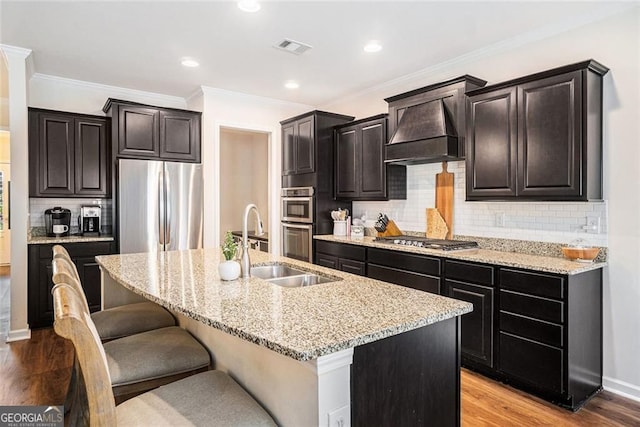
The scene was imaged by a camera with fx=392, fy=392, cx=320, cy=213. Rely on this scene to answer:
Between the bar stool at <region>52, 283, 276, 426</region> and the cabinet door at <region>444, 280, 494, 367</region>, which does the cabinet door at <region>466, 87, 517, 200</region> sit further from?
the bar stool at <region>52, 283, 276, 426</region>

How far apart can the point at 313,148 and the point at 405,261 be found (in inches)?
75.4

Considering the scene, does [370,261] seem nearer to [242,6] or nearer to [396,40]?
[396,40]


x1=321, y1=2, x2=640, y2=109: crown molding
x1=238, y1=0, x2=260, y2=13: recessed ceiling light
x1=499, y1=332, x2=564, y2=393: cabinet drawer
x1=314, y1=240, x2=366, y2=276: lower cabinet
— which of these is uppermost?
x1=238, y1=0, x2=260, y2=13: recessed ceiling light

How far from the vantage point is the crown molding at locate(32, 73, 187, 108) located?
436cm

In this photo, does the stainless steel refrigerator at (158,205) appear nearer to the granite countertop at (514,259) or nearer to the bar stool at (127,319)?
the bar stool at (127,319)

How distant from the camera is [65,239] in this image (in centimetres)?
404

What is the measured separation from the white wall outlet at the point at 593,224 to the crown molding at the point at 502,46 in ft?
4.64

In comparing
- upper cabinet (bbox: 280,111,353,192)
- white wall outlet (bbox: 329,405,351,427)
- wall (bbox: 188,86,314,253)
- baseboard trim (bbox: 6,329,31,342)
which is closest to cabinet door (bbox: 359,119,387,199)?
upper cabinet (bbox: 280,111,353,192)

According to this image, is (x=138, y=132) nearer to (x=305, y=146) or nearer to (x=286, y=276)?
(x=305, y=146)

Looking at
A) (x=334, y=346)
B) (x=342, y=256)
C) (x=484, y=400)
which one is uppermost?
(x=334, y=346)

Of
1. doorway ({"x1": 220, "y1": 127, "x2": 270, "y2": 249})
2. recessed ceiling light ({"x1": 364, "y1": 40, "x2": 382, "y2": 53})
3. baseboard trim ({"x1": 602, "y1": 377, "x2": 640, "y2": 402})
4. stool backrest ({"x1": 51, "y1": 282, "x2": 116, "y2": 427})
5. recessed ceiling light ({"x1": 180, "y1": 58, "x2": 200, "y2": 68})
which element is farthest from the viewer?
doorway ({"x1": 220, "y1": 127, "x2": 270, "y2": 249})

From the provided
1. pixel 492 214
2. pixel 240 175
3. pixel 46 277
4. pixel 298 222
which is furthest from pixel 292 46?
pixel 240 175

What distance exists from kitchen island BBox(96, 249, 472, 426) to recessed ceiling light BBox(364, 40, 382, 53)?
7.60 feet

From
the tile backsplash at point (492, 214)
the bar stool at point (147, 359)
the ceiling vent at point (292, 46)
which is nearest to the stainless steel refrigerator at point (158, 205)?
the ceiling vent at point (292, 46)
